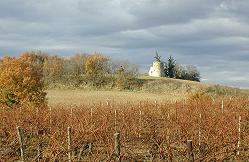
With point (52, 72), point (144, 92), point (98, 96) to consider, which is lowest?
point (98, 96)

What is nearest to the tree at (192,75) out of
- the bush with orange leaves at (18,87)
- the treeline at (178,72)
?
the treeline at (178,72)

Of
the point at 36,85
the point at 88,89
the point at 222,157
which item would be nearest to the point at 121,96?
the point at 88,89

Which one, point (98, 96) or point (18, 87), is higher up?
point (18, 87)

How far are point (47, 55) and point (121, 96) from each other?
27780 millimetres

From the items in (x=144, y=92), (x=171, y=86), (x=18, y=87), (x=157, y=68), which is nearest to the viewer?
(x=18, y=87)

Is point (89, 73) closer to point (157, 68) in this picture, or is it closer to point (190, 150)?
point (157, 68)

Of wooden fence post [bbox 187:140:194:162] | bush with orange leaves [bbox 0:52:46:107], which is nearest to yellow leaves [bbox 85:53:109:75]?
bush with orange leaves [bbox 0:52:46:107]

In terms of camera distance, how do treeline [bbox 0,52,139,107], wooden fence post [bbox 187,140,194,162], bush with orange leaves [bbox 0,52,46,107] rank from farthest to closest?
treeline [bbox 0,52,139,107], bush with orange leaves [bbox 0,52,46,107], wooden fence post [bbox 187,140,194,162]

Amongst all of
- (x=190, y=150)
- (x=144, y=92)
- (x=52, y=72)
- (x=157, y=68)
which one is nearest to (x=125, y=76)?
(x=144, y=92)

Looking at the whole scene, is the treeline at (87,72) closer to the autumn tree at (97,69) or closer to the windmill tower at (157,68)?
the autumn tree at (97,69)

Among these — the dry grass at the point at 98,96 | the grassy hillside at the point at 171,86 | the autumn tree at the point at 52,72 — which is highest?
the autumn tree at the point at 52,72

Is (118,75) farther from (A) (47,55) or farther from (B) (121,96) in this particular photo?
(A) (47,55)

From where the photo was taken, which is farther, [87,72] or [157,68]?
[157,68]

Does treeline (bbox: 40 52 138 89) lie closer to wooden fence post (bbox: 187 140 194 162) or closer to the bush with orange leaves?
the bush with orange leaves
